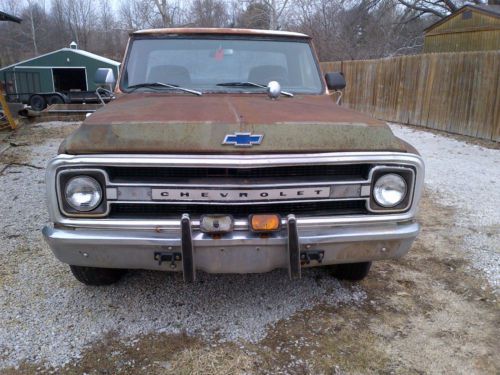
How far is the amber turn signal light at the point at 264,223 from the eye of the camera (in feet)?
8.68

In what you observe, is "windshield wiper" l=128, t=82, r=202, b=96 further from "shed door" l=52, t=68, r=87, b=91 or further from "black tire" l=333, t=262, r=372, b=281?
"shed door" l=52, t=68, r=87, b=91

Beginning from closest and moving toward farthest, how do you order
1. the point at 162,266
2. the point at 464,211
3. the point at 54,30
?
the point at 162,266
the point at 464,211
the point at 54,30

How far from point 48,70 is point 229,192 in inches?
944

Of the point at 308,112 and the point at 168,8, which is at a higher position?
the point at 168,8

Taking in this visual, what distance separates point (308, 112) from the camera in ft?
10.5

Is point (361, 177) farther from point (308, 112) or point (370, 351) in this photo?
point (370, 351)

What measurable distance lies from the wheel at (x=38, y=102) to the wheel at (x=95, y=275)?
2145cm

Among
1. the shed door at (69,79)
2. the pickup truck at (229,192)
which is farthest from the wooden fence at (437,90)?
the shed door at (69,79)

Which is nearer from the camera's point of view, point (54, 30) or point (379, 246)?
point (379, 246)

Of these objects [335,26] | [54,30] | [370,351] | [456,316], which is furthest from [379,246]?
[54,30]

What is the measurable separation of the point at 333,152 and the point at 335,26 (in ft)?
103

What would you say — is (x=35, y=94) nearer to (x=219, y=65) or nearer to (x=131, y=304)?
(x=219, y=65)

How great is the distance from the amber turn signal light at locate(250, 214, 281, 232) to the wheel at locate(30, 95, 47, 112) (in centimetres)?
2266

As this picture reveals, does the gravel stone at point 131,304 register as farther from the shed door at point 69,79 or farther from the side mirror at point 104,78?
the shed door at point 69,79
